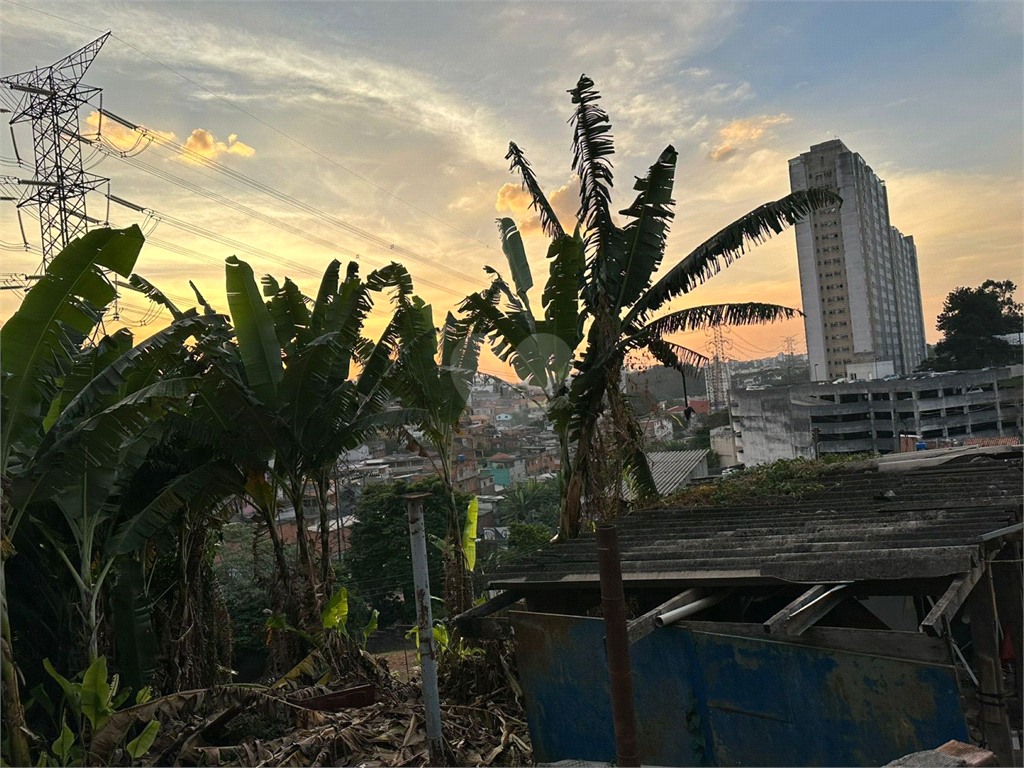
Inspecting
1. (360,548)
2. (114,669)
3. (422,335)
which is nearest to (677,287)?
(422,335)

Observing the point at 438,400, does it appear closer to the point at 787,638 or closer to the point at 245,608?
the point at 787,638

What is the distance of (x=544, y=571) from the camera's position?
5066 mm

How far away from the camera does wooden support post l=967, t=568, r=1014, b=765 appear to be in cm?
366

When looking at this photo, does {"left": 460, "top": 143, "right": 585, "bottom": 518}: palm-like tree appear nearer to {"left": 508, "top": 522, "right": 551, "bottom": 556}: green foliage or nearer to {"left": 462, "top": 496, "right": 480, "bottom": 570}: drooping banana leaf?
{"left": 462, "top": 496, "right": 480, "bottom": 570}: drooping banana leaf

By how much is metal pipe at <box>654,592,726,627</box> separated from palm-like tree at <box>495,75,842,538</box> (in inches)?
127

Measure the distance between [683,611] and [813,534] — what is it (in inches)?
57.9

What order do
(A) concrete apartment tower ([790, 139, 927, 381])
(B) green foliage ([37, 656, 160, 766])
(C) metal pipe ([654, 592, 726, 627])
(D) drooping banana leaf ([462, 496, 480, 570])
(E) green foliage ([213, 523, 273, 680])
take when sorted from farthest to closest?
(A) concrete apartment tower ([790, 139, 927, 381]) < (E) green foliage ([213, 523, 273, 680]) < (D) drooping banana leaf ([462, 496, 480, 570]) < (B) green foliage ([37, 656, 160, 766]) < (C) metal pipe ([654, 592, 726, 627])

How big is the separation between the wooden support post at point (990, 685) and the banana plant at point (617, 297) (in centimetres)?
379

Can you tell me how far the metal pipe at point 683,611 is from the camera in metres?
Result: 3.53

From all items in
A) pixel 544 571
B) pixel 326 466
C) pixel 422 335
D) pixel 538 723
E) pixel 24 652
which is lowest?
pixel 538 723

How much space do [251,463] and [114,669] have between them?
6.63ft

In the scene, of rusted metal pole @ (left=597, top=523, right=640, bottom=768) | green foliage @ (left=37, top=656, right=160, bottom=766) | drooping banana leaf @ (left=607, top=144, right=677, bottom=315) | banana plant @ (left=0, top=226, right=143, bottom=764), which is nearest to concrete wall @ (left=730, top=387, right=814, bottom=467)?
drooping banana leaf @ (left=607, top=144, right=677, bottom=315)

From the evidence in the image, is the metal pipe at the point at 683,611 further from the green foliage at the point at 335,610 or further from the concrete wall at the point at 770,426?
the concrete wall at the point at 770,426

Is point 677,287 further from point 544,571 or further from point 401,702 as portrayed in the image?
point 401,702
